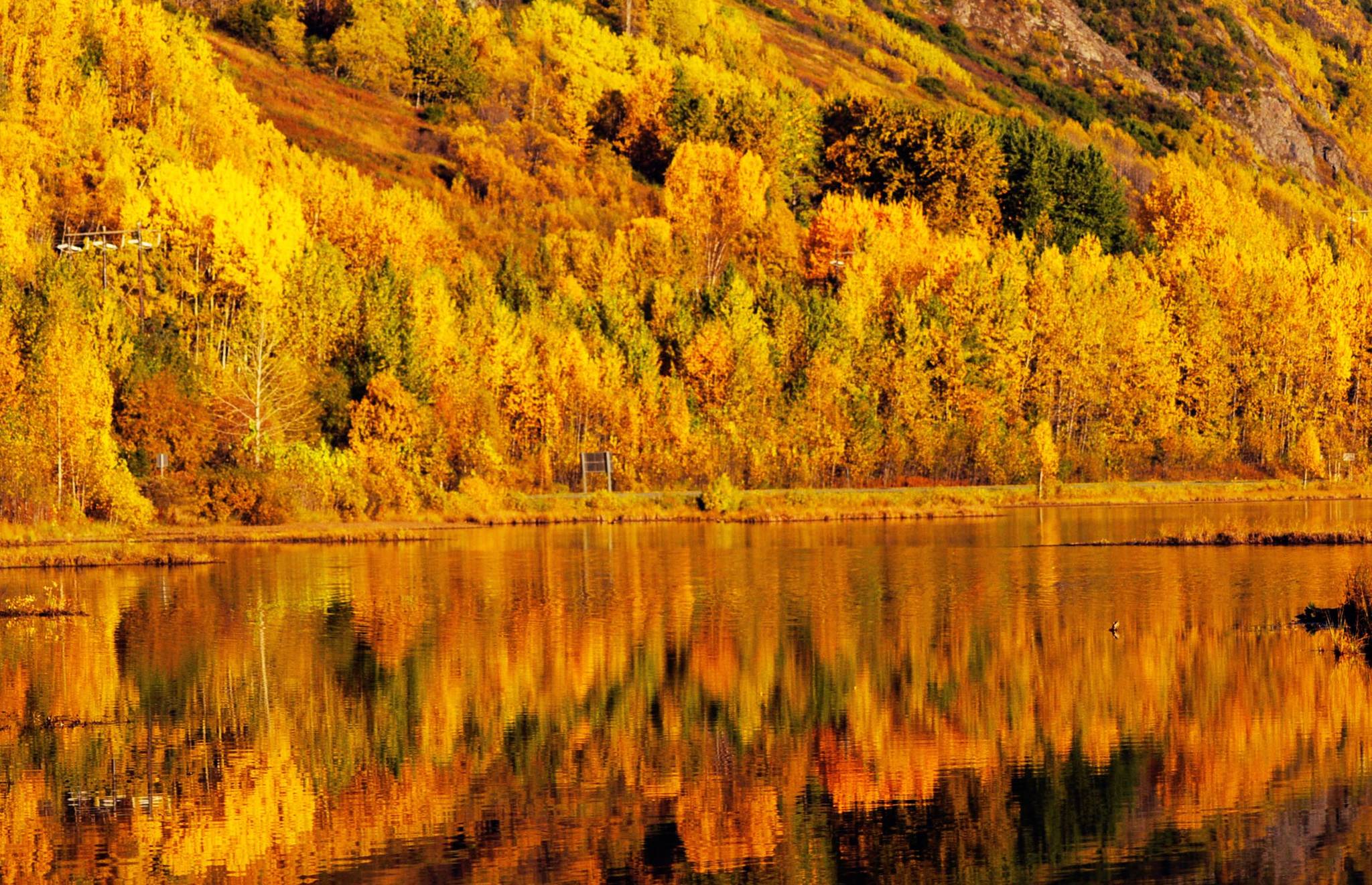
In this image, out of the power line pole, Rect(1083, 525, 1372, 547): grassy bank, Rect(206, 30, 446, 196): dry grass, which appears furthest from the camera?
Rect(206, 30, 446, 196): dry grass

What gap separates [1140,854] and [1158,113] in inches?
7119

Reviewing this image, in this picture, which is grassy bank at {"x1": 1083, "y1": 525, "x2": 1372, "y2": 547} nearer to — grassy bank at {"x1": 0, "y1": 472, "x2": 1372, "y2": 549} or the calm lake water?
grassy bank at {"x1": 0, "y1": 472, "x2": 1372, "y2": 549}

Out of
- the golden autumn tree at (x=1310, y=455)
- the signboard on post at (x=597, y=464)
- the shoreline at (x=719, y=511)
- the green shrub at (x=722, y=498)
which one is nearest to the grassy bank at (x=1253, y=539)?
the shoreline at (x=719, y=511)

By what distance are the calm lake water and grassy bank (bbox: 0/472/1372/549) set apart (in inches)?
456

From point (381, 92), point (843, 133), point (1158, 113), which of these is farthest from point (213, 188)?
point (1158, 113)

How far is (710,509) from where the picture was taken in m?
75.0

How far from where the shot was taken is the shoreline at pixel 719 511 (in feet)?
201

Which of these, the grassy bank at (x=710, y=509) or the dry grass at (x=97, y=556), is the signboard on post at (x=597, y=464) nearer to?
the grassy bank at (x=710, y=509)

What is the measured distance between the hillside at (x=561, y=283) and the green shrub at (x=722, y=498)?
7.03 m

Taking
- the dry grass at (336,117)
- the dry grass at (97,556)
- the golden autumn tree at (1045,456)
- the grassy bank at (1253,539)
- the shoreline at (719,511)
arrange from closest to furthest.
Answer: the grassy bank at (1253,539)
the dry grass at (97,556)
the shoreline at (719,511)
the golden autumn tree at (1045,456)
the dry grass at (336,117)

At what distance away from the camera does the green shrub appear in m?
74.4

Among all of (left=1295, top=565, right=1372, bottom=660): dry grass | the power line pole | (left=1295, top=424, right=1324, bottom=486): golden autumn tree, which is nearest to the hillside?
(left=1295, top=424, right=1324, bottom=486): golden autumn tree

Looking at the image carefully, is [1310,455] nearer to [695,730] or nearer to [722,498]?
[722,498]

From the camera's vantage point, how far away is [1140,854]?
19.5 m
